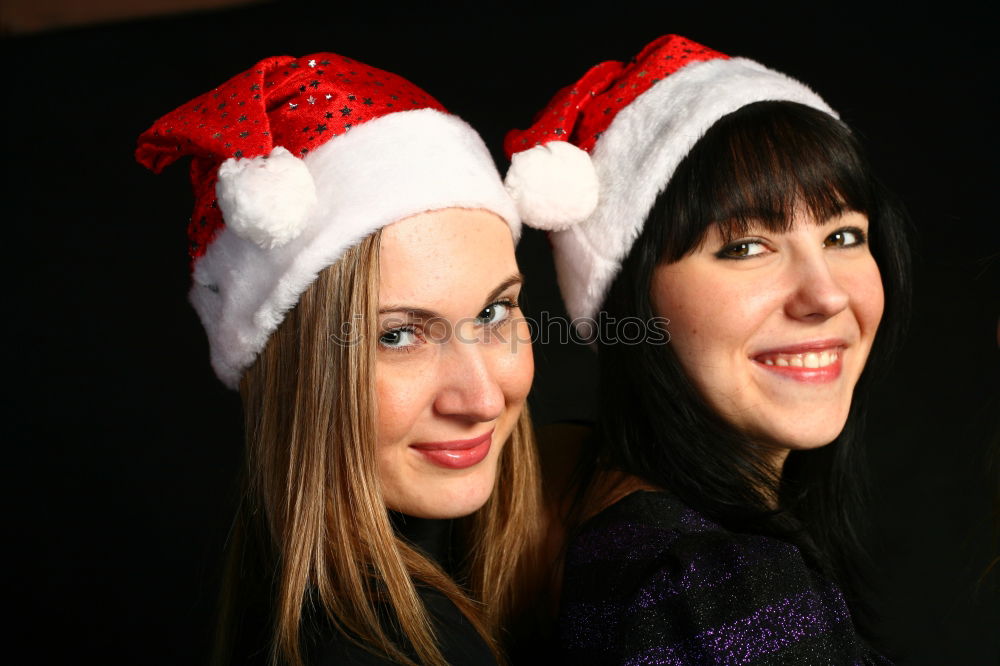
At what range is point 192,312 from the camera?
2.85 metres

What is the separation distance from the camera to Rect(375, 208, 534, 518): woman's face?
154 cm

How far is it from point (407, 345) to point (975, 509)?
194 centimetres

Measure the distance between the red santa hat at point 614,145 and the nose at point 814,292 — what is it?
0.87ft

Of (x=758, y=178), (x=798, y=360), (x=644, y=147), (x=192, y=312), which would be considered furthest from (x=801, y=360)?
(x=192, y=312)

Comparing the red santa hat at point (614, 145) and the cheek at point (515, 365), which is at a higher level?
the red santa hat at point (614, 145)

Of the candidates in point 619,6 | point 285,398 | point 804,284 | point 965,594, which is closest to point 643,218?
point 804,284

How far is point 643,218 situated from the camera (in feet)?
5.87

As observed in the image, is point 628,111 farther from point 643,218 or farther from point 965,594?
point 965,594

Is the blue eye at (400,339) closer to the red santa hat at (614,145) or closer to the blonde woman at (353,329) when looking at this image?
the blonde woman at (353,329)

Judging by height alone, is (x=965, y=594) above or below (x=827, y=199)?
below

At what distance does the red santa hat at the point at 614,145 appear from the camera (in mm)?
1793

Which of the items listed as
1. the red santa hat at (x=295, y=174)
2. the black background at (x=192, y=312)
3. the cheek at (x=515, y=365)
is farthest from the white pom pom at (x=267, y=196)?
the black background at (x=192, y=312)

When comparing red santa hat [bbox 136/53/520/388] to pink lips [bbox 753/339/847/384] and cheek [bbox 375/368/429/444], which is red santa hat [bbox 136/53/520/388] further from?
pink lips [bbox 753/339/847/384]

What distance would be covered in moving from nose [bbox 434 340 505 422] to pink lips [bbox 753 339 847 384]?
485 millimetres
